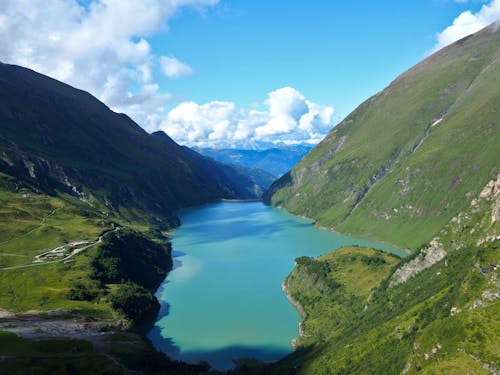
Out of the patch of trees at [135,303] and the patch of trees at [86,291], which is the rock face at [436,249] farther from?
the patch of trees at [86,291]

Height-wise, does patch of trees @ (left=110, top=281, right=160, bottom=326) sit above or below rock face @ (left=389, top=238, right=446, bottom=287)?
above

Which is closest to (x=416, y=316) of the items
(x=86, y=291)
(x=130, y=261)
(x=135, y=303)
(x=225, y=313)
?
(x=225, y=313)

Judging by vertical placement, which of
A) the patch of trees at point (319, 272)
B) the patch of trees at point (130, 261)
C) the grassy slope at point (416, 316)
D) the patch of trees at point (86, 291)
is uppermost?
the patch of trees at point (130, 261)

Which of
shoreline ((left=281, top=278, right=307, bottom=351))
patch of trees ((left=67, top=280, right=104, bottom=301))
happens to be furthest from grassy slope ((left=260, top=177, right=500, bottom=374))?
patch of trees ((left=67, top=280, right=104, bottom=301))

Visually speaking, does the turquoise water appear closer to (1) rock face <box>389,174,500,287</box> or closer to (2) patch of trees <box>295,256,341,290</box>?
(2) patch of trees <box>295,256,341,290</box>

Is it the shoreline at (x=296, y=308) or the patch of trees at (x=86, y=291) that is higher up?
the patch of trees at (x=86, y=291)

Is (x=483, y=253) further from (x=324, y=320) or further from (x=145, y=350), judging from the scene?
(x=145, y=350)

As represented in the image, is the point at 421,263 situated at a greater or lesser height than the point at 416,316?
greater

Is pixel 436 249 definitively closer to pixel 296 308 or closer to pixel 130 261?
pixel 296 308

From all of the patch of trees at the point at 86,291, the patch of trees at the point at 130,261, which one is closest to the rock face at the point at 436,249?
the patch of trees at the point at 86,291
